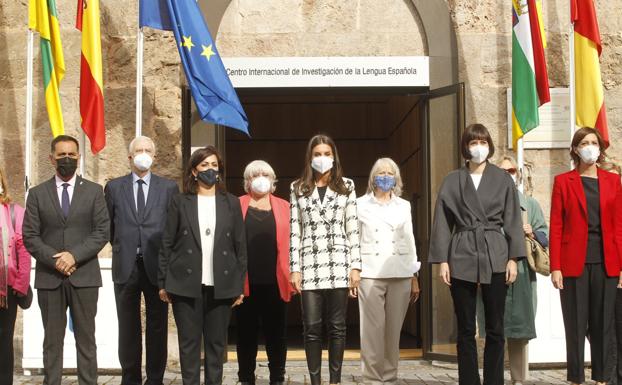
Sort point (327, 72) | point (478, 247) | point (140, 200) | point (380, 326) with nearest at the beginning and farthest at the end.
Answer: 1. point (478, 247)
2. point (140, 200)
3. point (380, 326)
4. point (327, 72)

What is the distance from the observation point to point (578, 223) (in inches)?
314

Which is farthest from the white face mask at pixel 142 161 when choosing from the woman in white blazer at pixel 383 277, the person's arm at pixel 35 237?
the woman in white blazer at pixel 383 277

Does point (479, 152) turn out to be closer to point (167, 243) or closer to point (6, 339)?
point (167, 243)

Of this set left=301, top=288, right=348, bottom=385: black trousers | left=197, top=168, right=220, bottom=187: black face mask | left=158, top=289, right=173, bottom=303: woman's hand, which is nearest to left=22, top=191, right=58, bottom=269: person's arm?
left=158, top=289, right=173, bottom=303: woman's hand

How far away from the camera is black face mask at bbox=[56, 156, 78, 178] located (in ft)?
26.3

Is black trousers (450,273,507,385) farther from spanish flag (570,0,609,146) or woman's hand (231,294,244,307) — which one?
spanish flag (570,0,609,146)

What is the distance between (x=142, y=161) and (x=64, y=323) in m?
1.34

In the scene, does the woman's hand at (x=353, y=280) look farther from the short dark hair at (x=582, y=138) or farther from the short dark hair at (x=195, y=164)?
the short dark hair at (x=582, y=138)

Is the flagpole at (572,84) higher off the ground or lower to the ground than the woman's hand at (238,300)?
higher

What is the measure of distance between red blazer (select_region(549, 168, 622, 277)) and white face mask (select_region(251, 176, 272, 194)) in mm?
2258

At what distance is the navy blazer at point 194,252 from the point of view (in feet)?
25.6

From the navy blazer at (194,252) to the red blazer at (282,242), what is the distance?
2.22ft

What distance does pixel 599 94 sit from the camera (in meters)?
10.4

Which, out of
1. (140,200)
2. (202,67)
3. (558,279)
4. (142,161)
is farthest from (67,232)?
(558,279)
